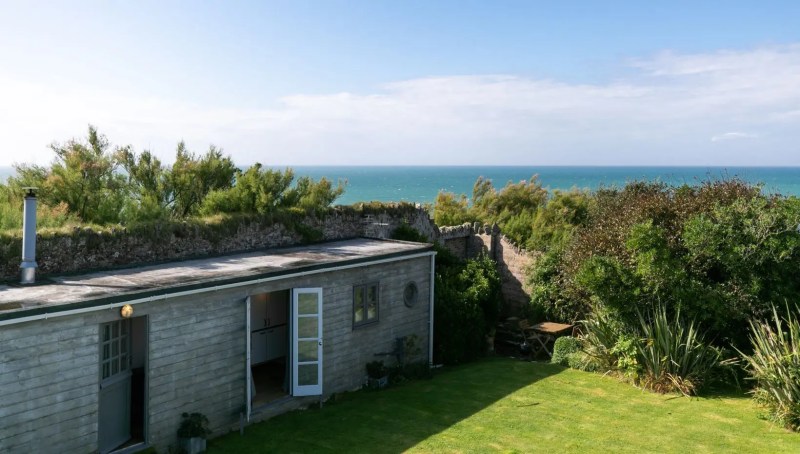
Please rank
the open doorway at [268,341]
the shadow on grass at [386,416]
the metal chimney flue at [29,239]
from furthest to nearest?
the open doorway at [268,341] < the shadow on grass at [386,416] < the metal chimney flue at [29,239]

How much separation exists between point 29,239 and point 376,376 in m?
6.46

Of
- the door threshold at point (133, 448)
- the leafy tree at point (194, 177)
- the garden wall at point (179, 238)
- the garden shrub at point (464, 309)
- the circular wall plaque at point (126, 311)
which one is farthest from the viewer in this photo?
the leafy tree at point (194, 177)

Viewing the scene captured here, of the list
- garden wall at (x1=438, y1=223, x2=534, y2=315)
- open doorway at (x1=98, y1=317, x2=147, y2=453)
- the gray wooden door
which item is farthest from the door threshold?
garden wall at (x1=438, y1=223, x2=534, y2=315)

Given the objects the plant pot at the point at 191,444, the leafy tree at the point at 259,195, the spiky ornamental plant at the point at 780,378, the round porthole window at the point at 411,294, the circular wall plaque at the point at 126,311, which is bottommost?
the plant pot at the point at 191,444

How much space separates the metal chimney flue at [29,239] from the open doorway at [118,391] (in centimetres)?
144

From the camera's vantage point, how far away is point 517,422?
9.82 m

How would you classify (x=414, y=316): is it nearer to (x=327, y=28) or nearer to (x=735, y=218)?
(x=735, y=218)

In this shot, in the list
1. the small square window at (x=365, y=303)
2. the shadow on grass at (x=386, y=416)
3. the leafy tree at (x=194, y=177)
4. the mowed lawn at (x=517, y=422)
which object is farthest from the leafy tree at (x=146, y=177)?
the mowed lawn at (x=517, y=422)

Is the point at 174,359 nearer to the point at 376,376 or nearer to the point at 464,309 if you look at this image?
the point at 376,376

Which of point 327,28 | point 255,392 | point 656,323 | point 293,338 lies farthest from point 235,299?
point 327,28

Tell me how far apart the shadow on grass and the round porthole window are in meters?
1.66

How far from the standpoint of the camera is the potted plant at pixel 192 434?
823cm

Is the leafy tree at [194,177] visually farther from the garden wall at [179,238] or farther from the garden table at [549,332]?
the garden table at [549,332]

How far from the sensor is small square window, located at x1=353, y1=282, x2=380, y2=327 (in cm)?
1155
